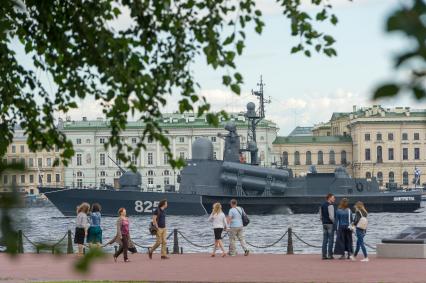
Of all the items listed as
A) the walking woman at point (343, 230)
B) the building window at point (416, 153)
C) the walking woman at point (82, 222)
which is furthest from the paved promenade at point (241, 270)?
the building window at point (416, 153)

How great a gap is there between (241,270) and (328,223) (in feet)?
12.2

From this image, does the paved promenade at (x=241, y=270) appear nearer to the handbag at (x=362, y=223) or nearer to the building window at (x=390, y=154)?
the handbag at (x=362, y=223)

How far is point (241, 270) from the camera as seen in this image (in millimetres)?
22625

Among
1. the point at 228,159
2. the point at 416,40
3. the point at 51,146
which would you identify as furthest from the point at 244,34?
the point at 228,159

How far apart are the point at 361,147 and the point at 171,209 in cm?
9345

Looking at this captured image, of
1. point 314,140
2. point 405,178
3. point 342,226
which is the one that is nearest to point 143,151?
point 314,140

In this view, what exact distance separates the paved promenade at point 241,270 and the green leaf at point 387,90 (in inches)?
627

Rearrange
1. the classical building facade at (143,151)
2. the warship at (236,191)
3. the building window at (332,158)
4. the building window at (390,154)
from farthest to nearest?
the building window at (390,154) < the building window at (332,158) < the classical building facade at (143,151) < the warship at (236,191)

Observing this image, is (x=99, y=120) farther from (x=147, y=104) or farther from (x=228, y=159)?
(x=147, y=104)

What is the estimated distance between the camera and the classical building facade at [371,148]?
6831 inches

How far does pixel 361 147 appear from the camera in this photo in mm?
173875

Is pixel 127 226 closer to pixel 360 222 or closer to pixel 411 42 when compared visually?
pixel 360 222

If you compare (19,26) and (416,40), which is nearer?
(416,40)

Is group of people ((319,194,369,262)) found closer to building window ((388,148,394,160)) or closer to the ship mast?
the ship mast
